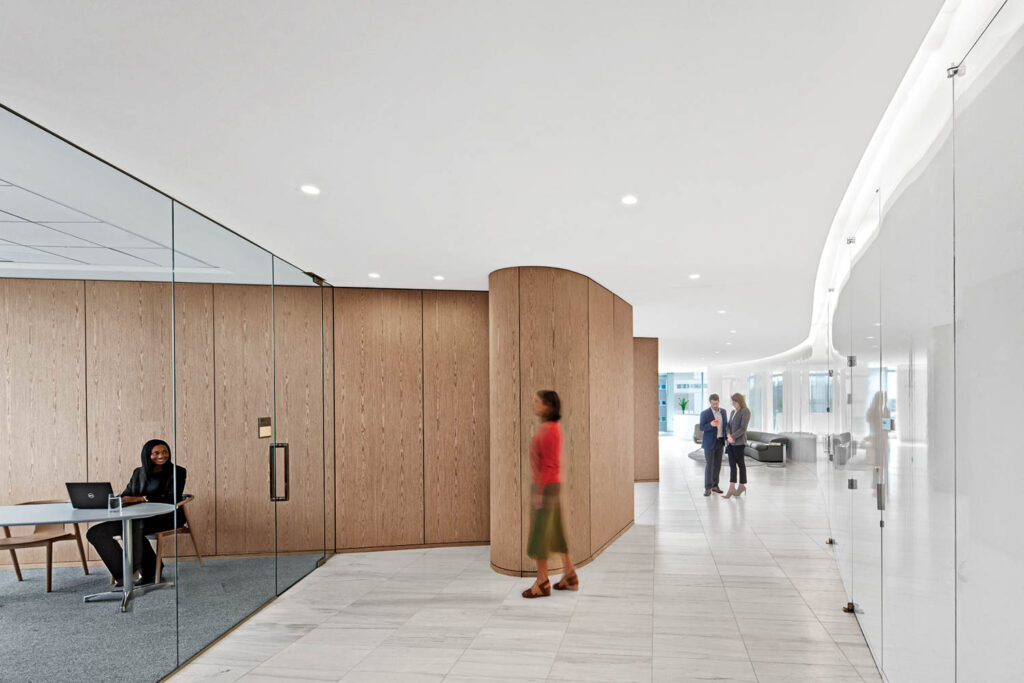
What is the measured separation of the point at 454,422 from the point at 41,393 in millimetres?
4507

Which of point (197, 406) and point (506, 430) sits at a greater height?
point (197, 406)

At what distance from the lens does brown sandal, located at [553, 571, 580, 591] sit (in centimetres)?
518

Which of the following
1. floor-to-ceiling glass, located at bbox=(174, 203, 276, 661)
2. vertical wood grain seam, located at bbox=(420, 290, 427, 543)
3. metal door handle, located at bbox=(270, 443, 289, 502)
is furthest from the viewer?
vertical wood grain seam, located at bbox=(420, 290, 427, 543)

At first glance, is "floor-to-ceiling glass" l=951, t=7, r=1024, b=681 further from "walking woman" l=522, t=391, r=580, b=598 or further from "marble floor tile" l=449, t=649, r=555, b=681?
"walking woman" l=522, t=391, r=580, b=598

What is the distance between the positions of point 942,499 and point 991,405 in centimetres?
70

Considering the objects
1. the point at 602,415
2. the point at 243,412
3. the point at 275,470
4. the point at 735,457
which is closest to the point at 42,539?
the point at 243,412

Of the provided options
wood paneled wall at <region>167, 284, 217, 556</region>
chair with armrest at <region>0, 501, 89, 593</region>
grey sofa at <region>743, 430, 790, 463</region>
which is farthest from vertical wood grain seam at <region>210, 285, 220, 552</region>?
grey sofa at <region>743, 430, 790, 463</region>

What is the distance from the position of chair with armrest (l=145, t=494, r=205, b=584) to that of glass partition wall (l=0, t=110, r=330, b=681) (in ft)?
0.05

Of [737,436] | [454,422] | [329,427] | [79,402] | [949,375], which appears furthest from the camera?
[737,436]

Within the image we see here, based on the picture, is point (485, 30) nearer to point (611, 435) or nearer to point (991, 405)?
point (991, 405)

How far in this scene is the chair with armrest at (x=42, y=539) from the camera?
2.52 meters

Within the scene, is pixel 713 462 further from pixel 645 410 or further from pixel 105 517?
pixel 105 517

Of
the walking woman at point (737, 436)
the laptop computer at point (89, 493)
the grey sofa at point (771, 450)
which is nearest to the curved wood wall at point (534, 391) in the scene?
the laptop computer at point (89, 493)

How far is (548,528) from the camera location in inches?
195
